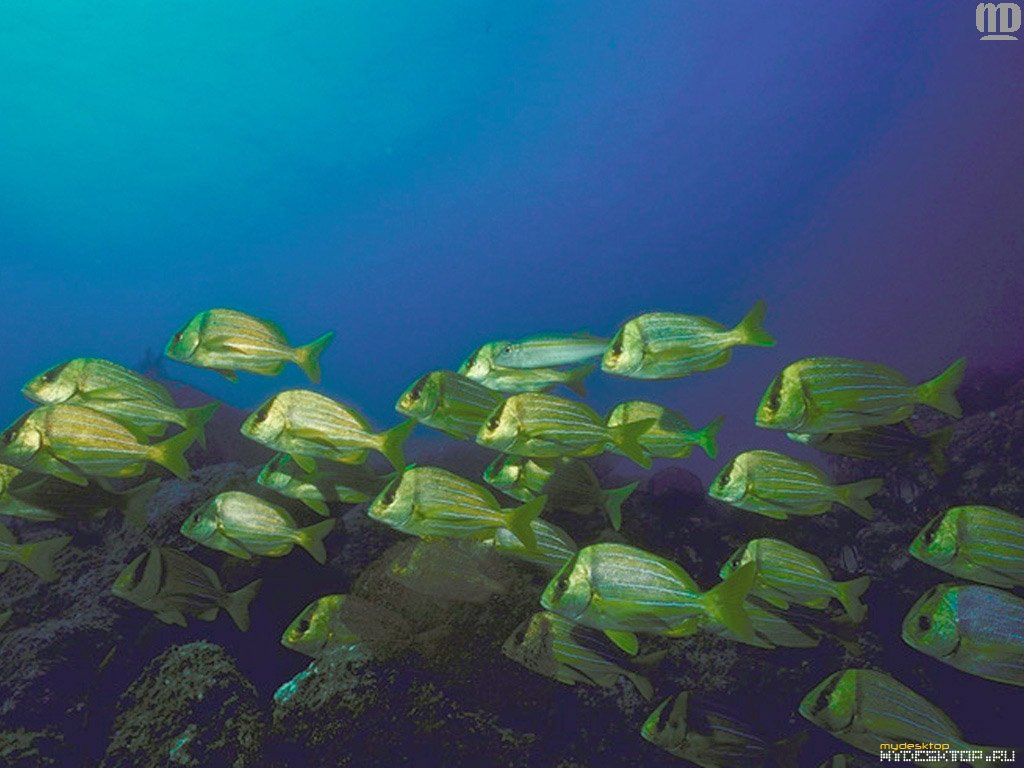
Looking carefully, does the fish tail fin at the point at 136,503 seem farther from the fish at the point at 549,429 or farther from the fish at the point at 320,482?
the fish at the point at 549,429

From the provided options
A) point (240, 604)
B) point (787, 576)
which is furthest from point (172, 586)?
point (787, 576)

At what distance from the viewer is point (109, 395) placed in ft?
12.6

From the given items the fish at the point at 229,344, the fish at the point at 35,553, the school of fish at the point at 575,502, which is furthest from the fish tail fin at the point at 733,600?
the fish at the point at 35,553

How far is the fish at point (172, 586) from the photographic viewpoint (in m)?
3.75

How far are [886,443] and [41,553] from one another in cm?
559

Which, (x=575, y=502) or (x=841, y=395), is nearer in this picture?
(x=841, y=395)

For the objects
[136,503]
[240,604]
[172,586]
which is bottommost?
[240,604]

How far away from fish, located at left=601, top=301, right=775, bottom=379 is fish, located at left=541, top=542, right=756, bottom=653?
1.26m

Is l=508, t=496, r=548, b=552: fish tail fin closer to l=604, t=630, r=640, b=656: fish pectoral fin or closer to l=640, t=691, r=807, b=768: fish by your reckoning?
l=604, t=630, r=640, b=656: fish pectoral fin

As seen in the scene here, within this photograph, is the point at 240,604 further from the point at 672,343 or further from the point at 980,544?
the point at 980,544

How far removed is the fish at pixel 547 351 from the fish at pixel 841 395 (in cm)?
142

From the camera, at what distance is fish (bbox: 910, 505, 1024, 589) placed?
2.99m

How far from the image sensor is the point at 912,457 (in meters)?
3.88

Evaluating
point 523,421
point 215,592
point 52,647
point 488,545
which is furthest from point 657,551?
point 52,647
